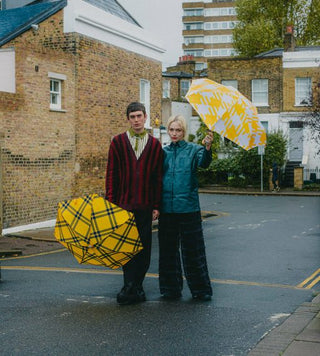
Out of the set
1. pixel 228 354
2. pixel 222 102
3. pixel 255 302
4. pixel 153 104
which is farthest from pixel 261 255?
pixel 153 104

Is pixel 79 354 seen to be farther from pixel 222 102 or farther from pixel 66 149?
pixel 66 149

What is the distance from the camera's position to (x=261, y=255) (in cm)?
1129

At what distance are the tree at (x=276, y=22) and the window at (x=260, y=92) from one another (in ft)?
42.2

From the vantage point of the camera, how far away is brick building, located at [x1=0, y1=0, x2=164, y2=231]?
15.8m

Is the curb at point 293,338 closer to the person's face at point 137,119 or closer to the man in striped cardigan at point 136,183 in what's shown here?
the man in striped cardigan at point 136,183

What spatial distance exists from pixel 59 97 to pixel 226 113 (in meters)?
11.6

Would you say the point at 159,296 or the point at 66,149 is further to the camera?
the point at 66,149

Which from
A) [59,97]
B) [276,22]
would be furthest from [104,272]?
[276,22]

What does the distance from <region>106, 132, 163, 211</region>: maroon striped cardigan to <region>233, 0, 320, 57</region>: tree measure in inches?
1855

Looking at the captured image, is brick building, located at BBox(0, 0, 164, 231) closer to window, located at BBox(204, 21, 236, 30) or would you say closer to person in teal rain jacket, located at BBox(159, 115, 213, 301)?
person in teal rain jacket, located at BBox(159, 115, 213, 301)

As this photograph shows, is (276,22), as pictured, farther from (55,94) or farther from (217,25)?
(217,25)

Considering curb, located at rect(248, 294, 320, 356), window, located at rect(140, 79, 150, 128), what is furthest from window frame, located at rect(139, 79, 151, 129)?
curb, located at rect(248, 294, 320, 356)

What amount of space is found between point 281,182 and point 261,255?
2608 cm

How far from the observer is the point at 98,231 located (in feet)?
20.1
